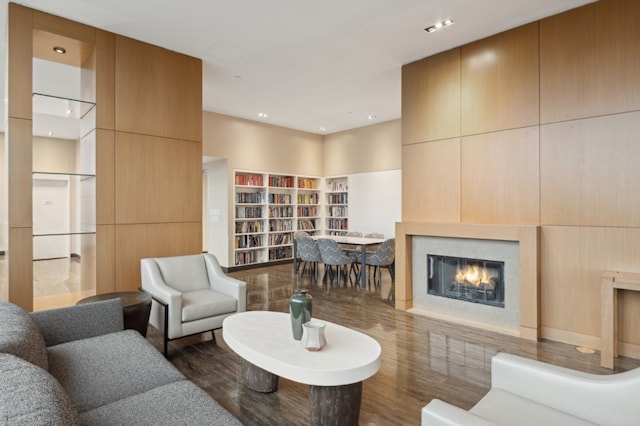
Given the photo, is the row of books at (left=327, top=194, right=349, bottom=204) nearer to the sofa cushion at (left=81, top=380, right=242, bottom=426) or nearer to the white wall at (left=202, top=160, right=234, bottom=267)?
the white wall at (left=202, top=160, right=234, bottom=267)

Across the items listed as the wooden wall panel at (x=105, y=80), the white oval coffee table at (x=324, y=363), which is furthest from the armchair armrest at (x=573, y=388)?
the wooden wall panel at (x=105, y=80)

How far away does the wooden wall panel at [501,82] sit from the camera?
13.0 feet

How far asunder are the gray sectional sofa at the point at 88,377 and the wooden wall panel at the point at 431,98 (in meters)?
4.12

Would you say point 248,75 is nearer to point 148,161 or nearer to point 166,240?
point 148,161

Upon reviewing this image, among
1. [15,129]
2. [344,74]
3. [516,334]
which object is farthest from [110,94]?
[516,334]

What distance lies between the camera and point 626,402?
58.1 inches

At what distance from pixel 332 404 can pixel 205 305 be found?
1889 millimetres

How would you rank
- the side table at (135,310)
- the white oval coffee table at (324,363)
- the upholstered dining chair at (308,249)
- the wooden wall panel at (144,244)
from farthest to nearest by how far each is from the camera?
the upholstered dining chair at (308,249) < the wooden wall panel at (144,244) < the side table at (135,310) < the white oval coffee table at (324,363)

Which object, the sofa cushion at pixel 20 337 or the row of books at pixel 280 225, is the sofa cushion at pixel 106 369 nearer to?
the sofa cushion at pixel 20 337

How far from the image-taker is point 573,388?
1.62 m

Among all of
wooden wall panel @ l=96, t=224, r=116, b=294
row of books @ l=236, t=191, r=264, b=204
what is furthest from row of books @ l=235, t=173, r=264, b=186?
wooden wall panel @ l=96, t=224, r=116, b=294

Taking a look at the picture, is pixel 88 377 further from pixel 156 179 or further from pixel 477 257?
pixel 477 257

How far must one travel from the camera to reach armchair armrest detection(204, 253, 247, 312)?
12.6ft

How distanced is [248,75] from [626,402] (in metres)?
5.61
